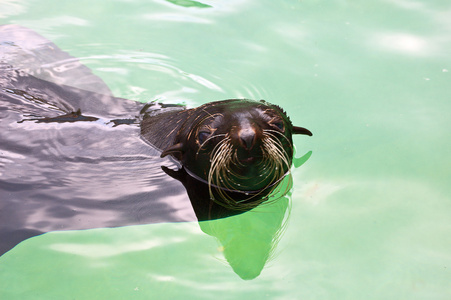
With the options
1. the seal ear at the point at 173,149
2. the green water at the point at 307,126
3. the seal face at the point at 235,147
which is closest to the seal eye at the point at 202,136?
the seal face at the point at 235,147

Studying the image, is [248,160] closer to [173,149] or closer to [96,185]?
[173,149]

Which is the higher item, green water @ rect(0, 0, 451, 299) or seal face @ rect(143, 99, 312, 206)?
seal face @ rect(143, 99, 312, 206)

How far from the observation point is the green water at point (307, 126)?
128 inches

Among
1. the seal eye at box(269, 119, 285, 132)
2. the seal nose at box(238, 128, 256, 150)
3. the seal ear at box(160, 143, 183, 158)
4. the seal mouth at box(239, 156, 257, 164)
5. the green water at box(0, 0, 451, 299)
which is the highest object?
the seal nose at box(238, 128, 256, 150)

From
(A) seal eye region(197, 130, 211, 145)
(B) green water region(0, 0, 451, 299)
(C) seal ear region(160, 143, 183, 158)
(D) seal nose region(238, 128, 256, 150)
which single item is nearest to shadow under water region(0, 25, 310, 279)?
(B) green water region(0, 0, 451, 299)

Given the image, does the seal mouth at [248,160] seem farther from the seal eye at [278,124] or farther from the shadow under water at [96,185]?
the shadow under water at [96,185]

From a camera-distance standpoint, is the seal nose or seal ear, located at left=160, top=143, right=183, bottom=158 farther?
seal ear, located at left=160, top=143, right=183, bottom=158

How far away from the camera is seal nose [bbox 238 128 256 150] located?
3.10 meters

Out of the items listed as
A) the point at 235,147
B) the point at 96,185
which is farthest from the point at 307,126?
the point at 96,185

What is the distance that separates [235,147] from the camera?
3.22 meters

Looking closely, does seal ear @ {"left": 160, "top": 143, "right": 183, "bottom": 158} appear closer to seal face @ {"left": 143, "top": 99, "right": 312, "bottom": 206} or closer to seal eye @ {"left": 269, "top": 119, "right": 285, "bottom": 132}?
seal face @ {"left": 143, "top": 99, "right": 312, "bottom": 206}

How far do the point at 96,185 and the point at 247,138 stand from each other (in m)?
1.39

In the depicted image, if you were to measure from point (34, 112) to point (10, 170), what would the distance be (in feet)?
2.18

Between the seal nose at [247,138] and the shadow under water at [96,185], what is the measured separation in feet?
2.50
